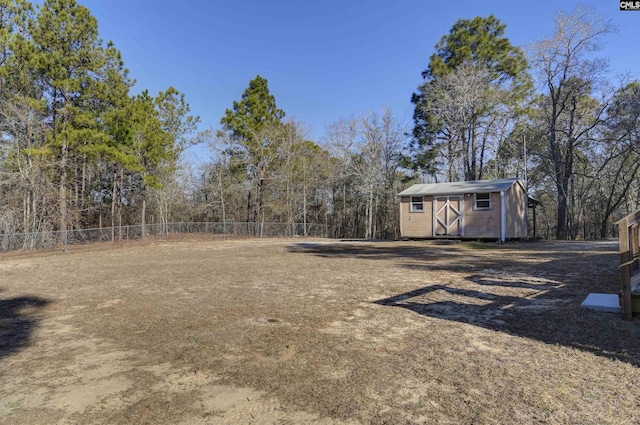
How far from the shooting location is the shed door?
17.9 meters

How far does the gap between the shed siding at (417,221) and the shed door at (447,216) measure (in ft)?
0.93

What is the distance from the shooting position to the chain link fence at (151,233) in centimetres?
1603

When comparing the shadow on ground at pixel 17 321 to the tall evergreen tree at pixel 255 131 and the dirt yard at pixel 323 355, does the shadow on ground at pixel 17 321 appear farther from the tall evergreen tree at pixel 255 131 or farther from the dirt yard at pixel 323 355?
the tall evergreen tree at pixel 255 131

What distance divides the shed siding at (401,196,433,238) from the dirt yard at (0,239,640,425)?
12268 millimetres

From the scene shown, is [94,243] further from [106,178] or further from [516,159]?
[516,159]

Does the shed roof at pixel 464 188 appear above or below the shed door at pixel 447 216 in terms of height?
above

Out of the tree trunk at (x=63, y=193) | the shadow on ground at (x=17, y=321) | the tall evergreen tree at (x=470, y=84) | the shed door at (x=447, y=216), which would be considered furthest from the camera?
the tall evergreen tree at (x=470, y=84)

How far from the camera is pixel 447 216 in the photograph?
18.1m

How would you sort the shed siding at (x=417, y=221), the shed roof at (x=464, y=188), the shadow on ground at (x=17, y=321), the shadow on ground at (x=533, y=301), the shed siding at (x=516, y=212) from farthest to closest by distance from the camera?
the shed siding at (x=417, y=221) → the shed siding at (x=516, y=212) → the shed roof at (x=464, y=188) → the shadow on ground at (x=17, y=321) → the shadow on ground at (x=533, y=301)

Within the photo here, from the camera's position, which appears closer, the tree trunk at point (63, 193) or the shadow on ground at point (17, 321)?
the shadow on ground at point (17, 321)

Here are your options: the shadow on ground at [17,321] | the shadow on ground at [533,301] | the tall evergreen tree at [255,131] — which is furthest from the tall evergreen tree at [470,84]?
the shadow on ground at [17,321]

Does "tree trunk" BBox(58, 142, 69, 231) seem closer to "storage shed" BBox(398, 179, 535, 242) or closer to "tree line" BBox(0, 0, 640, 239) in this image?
"tree line" BBox(0, 0, 640, 239)

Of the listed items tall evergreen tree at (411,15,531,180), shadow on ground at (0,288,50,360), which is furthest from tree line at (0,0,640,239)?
shadow on ground at (0,288,50,360)

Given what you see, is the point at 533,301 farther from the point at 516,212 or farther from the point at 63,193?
the point at 63,193
